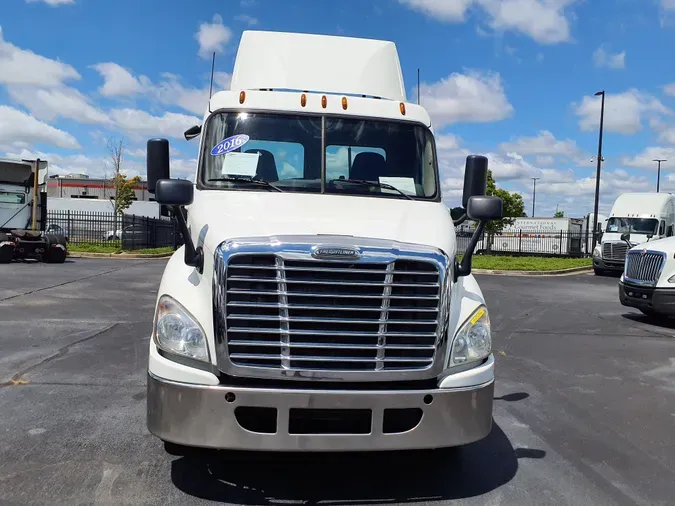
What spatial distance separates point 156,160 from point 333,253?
2.07 metres

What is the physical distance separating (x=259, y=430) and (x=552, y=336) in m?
7.37

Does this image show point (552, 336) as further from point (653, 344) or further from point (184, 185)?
point (184, 185)

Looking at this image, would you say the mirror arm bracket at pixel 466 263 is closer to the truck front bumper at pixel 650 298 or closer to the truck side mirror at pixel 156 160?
the truck side mirror at pixel 156 160

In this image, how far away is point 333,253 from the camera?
3482 millimetres

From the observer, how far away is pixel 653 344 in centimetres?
920

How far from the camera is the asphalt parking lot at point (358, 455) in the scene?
3.85 m

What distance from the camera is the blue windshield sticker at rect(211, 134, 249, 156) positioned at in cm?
492

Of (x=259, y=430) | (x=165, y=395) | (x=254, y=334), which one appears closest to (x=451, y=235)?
(x=254, y=334)

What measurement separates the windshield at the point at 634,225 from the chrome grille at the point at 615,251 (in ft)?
6.27

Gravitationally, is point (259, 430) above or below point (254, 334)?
below

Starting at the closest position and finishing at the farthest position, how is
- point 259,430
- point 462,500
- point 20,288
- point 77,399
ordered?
1. point 259,430
2. point 462,500
3. point 77,399
4. point 20,288

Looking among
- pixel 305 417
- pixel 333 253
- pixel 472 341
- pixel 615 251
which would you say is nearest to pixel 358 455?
pixel 305 417

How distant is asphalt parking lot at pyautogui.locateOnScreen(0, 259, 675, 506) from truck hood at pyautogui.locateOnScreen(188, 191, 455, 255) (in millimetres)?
1547

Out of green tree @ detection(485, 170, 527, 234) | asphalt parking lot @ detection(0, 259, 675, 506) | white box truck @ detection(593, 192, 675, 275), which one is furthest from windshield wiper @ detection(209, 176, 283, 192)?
green tree @ detection(485, 170, 527, 234)
